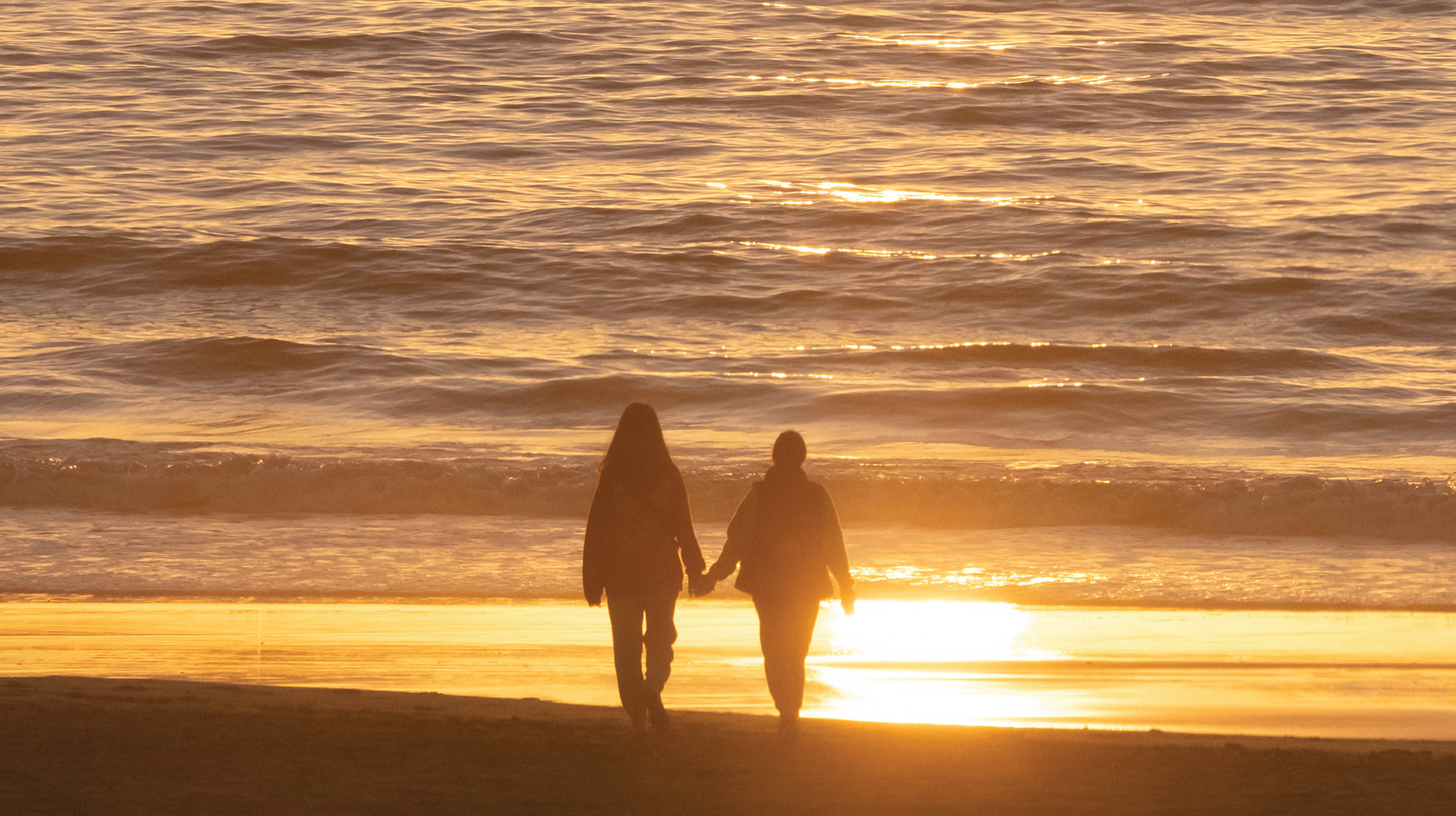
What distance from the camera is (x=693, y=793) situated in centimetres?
541

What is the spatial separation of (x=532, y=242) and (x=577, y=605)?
1554 cm

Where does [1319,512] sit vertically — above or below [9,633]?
below

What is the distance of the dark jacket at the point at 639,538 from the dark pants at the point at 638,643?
0.06 m

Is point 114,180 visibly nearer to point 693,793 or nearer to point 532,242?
point 532,242

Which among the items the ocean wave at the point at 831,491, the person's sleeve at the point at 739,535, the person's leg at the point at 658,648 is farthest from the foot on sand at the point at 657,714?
the ocean wave at the point at 831,491

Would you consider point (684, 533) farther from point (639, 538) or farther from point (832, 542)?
point (832, 542)

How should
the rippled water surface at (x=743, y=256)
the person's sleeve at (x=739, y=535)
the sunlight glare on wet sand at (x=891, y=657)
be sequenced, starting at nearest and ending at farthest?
the person's sleeve at (x=739, y=535)
the sunlight glare on wet sand at (x=891, y=657)
the rippled water surface at (x=743, y=256)

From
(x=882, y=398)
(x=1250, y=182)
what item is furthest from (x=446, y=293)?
(x=1250, y=182)

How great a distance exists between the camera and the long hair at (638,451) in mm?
6273

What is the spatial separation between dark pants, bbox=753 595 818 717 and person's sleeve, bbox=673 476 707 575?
29 cm

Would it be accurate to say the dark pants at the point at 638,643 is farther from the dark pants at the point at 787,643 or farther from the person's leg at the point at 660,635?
the dark pants at the point at 787,643

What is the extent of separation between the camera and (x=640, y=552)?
6.24 metres

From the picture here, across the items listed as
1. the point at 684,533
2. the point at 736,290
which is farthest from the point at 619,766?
the point at 736,290

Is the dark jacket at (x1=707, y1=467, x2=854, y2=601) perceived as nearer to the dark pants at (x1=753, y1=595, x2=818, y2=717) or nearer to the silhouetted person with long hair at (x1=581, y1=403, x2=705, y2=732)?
the dark pants at (x1=753, y1=595, x2=818, y2=717)
